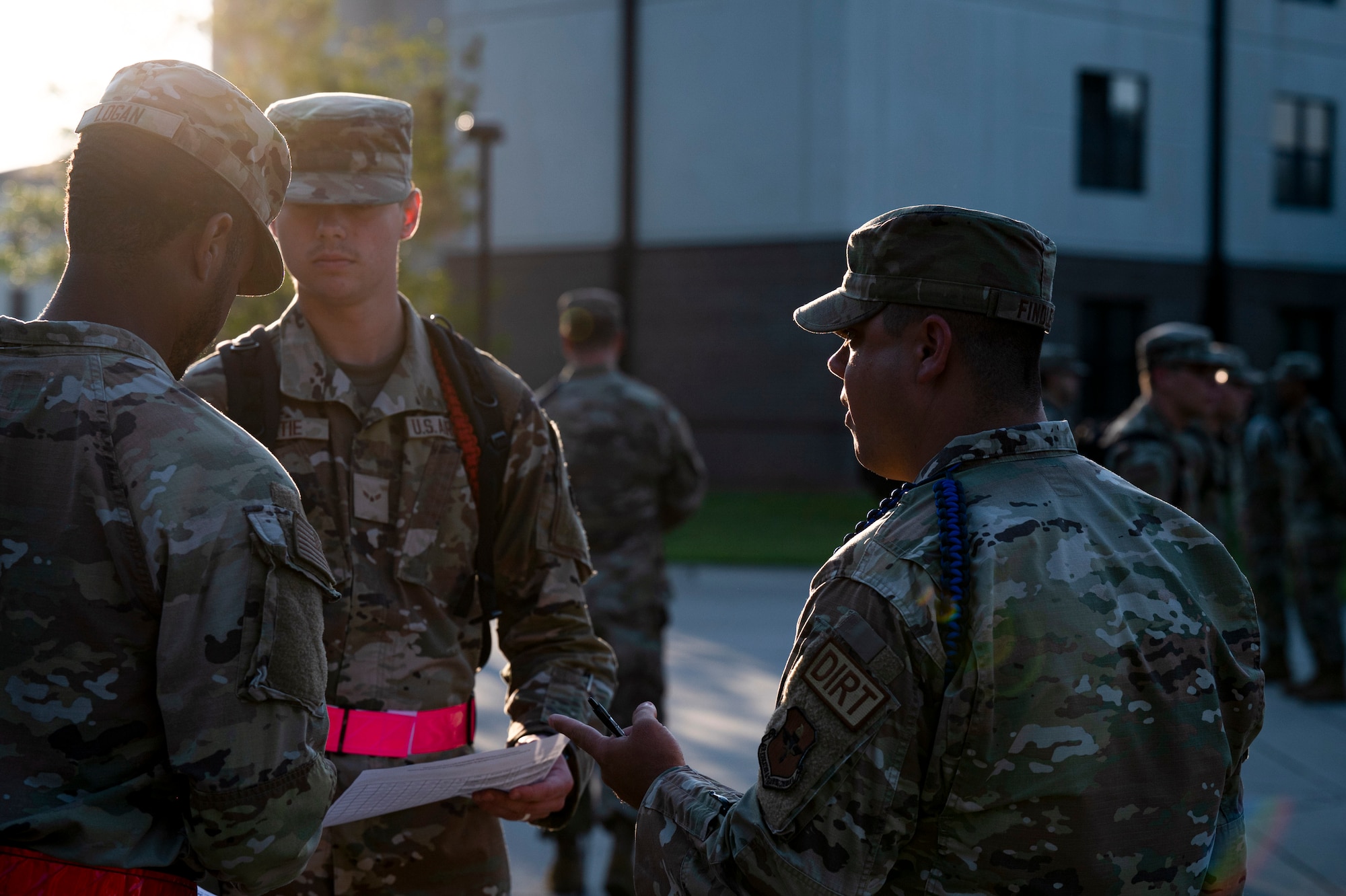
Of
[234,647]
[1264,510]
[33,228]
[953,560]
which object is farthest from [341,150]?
[33,228]

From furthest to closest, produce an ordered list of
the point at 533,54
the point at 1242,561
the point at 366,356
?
the point at 533,54 < the point at 1242,561 < the point at 366,356

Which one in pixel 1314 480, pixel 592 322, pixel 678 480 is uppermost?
pixel 592 322

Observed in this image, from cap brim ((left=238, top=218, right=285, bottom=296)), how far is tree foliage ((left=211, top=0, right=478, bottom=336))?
13.7 metres

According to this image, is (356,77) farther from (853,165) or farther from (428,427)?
(428,427)

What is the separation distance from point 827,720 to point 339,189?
5.78ft

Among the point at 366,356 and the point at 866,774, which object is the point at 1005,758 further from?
the point at 366,356

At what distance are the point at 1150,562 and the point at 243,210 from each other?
1430mm

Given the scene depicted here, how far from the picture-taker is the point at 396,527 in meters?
2.71

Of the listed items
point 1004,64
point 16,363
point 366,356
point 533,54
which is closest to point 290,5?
point 533,54

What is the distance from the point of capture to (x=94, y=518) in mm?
1587

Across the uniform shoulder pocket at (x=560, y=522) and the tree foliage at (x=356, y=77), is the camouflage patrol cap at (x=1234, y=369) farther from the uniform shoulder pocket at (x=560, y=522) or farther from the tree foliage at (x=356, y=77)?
the tree foliage at (x=356, y=77)

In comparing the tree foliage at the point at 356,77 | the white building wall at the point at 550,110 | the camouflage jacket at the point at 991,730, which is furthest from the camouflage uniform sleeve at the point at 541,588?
the white building wall at the point at 550,110

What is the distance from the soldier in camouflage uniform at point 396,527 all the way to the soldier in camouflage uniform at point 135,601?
92 cm

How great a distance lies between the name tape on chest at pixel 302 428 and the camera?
2.71 m
